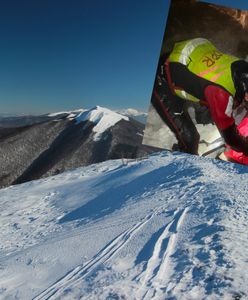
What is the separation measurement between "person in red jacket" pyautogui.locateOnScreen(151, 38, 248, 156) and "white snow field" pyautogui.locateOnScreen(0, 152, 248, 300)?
2.52m

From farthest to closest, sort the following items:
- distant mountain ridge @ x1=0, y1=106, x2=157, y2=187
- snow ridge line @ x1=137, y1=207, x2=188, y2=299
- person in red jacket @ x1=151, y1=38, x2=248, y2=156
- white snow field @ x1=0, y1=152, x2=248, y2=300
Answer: distant mountain ridge @ x1=0, y1=106, x2=157, y2=187, person in red jacket @ x1=151, y1=38, x2=248, y2=156, white snow field @ x1=0, y1=152, x2=248, y2=300, snow ridge line @ x1=137, y1=207, x2=188, y2=299

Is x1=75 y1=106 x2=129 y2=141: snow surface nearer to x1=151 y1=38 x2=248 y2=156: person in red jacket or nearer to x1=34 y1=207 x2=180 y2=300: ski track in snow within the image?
x1=34 y1=207 x2=180 y2=300: ski track in snow

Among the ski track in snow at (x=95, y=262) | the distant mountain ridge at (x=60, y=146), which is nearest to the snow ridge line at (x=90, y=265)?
the ski track in snow at (x=95, y=262)

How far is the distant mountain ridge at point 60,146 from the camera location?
15.7 metres

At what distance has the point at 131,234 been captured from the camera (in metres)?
10.0

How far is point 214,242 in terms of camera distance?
8.87 meters

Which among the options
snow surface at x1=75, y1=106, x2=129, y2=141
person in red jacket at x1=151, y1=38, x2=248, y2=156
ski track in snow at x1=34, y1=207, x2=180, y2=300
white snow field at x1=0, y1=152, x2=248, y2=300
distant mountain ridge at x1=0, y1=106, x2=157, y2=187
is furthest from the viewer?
snow surface at x1=75, y1=106, x2=129, y2=141

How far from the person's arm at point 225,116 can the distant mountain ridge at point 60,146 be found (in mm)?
8253

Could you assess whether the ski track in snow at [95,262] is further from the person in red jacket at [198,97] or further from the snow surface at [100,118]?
the snow surface at [100,118]

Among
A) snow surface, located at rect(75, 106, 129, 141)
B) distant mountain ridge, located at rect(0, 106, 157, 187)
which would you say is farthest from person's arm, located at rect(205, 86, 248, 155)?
snow surface, located at rect(75, 106, 129, 141)

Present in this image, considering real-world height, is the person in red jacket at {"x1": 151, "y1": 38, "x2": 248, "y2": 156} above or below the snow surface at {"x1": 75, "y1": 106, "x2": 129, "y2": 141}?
above

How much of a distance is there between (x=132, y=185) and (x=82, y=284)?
6.52 m

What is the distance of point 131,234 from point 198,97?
13.9 feet

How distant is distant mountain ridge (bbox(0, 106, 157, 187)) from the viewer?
15.7 m
